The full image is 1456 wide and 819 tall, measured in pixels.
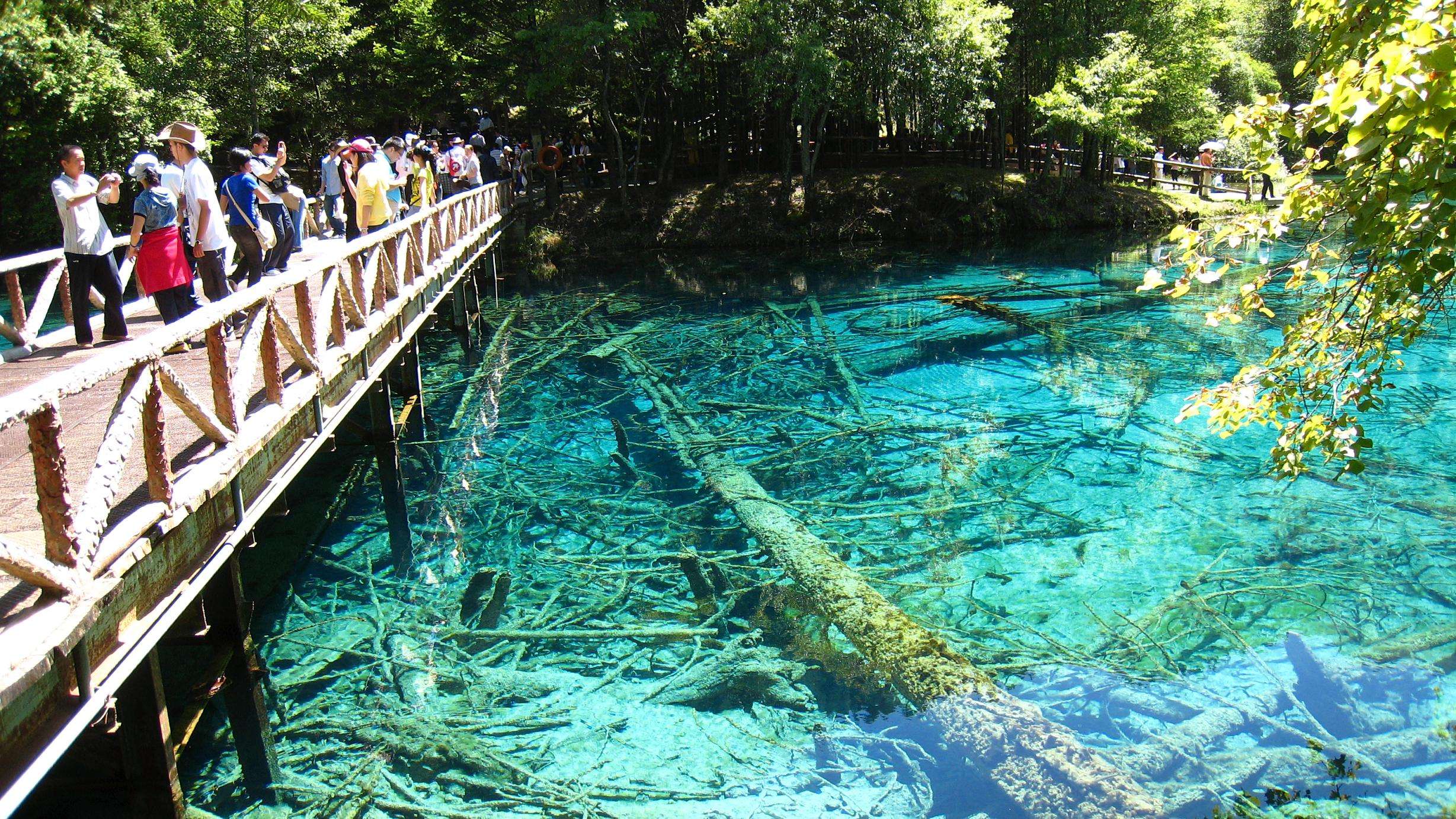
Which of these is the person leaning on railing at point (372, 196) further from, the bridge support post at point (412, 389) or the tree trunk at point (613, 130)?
the tree trunk at point (613, 130)

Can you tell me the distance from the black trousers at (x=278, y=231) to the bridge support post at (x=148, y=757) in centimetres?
581

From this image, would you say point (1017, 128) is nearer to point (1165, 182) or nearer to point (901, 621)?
point (1165, 182)

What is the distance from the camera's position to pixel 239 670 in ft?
22.1

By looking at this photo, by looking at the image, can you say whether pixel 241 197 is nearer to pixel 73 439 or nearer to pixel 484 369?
pixel 73 439

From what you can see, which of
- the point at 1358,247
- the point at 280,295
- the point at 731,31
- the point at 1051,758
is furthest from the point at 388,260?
the point at 731,31

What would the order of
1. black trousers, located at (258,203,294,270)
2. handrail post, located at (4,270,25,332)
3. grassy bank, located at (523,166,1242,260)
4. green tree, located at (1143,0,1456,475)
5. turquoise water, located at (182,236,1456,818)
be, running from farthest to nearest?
grassy bank, located at (523,166,1242,260), black trousers, located at (258,203,294,270), handrail post, located at (4,270,25,332), turquoise water, located at (182,236,1456,818), green tree, located at (1143,0,1456,475)

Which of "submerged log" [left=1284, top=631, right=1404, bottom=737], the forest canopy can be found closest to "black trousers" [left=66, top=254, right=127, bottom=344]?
"submerged log" [left=1284, top=631, right=1404, bottom=737]

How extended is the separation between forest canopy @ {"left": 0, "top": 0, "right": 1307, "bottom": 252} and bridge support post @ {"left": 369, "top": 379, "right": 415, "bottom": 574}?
1556cm

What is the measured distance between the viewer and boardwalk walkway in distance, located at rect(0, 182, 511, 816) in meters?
3.68

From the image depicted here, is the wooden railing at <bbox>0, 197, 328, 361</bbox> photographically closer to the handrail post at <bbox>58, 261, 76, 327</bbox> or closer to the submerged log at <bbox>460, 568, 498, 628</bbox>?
the handrail post at <bbox>58, 261, 76, 327</bbox>

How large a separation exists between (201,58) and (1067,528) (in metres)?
26.1

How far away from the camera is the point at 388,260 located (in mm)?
10547

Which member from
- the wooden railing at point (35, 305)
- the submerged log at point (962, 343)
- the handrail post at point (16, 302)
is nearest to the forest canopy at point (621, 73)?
the submerged log at point (962, 343)

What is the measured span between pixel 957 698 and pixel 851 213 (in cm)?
2487
